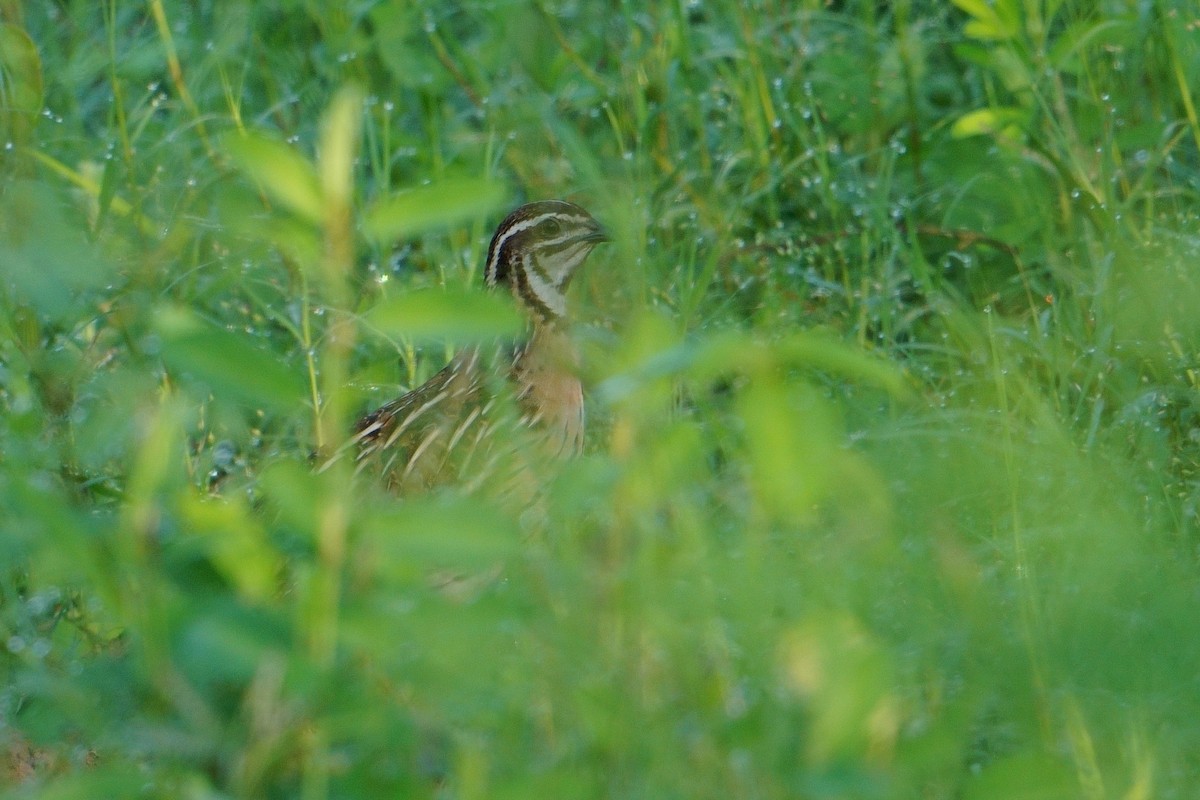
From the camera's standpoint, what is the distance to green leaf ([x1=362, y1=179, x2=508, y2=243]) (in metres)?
1.96

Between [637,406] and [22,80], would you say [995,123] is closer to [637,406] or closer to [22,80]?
[22,80]

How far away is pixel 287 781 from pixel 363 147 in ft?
12.2

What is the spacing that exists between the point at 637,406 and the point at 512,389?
6.22 ft

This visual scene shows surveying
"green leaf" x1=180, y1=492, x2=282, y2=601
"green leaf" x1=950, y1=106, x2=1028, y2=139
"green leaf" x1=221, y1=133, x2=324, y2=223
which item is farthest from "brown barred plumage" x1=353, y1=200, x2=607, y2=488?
"green leaf" x1=221, y1=133, x2=324, y2=223

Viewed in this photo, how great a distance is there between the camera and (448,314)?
6.40ft

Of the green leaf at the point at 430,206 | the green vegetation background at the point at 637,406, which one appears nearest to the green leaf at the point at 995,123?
the green vegetation background at the point at 637,406

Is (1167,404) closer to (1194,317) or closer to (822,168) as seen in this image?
(1194,317)

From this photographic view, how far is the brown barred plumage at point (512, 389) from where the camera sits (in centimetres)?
379

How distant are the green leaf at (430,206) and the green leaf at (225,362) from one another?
7.5 inches

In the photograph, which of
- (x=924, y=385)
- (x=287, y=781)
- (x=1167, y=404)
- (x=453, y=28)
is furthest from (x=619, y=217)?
(x=453, y=28)

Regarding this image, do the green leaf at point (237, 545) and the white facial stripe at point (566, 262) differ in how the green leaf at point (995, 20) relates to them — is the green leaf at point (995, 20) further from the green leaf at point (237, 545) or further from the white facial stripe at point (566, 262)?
the green leaf at point (237, 545)

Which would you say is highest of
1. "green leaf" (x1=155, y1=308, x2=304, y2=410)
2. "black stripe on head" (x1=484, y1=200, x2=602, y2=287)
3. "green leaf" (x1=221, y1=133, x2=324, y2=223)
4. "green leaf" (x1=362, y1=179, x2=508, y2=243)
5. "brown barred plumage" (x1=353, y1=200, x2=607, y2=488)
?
"green leaf" (x1=221, y1=133, x2=324, y2=223)

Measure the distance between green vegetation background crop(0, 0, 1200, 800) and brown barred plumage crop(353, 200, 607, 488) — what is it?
A: 121 mm

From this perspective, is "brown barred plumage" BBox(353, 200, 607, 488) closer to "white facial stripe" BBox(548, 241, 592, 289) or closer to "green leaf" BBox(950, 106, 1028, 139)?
"white facial stripe" BBox(548, 241, 592, 289)
